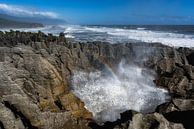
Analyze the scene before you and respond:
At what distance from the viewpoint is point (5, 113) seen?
8.90 m

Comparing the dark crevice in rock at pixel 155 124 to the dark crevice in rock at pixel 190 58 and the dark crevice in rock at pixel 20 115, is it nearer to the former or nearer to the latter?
the dark crevice in rock at pixel 20 115

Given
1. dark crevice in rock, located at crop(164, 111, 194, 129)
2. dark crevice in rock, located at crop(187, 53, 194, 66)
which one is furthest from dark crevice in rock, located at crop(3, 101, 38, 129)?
dark crevice in rock, located at crop(187, 53, 194, 66)

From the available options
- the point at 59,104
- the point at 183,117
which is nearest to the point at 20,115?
the point at 59,104

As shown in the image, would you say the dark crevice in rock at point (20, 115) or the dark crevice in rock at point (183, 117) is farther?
the dark crevice in rock at point (183, 117)

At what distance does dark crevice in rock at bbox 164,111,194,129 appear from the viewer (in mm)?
9482

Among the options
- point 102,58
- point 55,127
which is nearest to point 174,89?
point 102,58

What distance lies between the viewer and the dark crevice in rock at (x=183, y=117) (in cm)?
948

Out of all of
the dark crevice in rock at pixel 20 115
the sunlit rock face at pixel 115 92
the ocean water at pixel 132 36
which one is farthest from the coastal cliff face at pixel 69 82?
the ocean water at pixel 132 36

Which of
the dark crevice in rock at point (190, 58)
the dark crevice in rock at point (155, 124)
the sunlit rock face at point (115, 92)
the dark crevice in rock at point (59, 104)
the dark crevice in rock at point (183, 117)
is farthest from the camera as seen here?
the dark crevice in rock at point (190, 58)

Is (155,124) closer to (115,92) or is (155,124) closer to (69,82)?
(115,92)

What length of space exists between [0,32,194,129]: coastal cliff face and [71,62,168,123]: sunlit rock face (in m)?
0.51

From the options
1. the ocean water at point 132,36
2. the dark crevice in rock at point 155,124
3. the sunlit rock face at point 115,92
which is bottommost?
the ocean water at point 132,36

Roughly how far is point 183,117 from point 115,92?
670 centimetres

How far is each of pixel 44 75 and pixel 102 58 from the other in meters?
7.62
